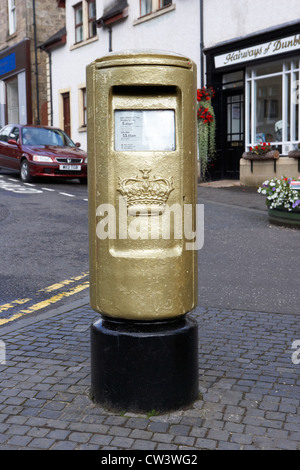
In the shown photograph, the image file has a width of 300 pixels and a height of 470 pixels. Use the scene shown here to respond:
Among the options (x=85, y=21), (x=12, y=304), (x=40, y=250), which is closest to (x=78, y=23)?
(x=85, y=21)

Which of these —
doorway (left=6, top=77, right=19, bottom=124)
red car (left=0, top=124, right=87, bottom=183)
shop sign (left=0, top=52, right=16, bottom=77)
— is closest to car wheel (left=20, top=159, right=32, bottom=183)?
red car (left=0, top=124, right=87, bottom=183)

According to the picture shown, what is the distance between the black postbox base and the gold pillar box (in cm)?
10

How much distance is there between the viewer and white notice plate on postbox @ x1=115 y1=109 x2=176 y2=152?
3.40m

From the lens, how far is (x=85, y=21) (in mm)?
24906

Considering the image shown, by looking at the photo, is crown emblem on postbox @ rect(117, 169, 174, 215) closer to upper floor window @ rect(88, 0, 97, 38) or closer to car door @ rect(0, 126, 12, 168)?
car door @ rect(0, 126, 12, 168)

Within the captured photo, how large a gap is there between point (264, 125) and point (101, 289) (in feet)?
47.9

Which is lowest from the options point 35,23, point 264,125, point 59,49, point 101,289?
point 101,289

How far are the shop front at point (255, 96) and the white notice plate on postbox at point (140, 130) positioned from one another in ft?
42.0

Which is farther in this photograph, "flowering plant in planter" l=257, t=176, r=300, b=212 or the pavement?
"flowering plant in planter" l=257, t=176, r=300, b=212

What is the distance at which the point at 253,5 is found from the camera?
16.5 meters

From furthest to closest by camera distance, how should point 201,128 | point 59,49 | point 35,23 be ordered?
point 35,23
point 59,49
point 201,128

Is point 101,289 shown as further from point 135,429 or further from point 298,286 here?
point 298,286
